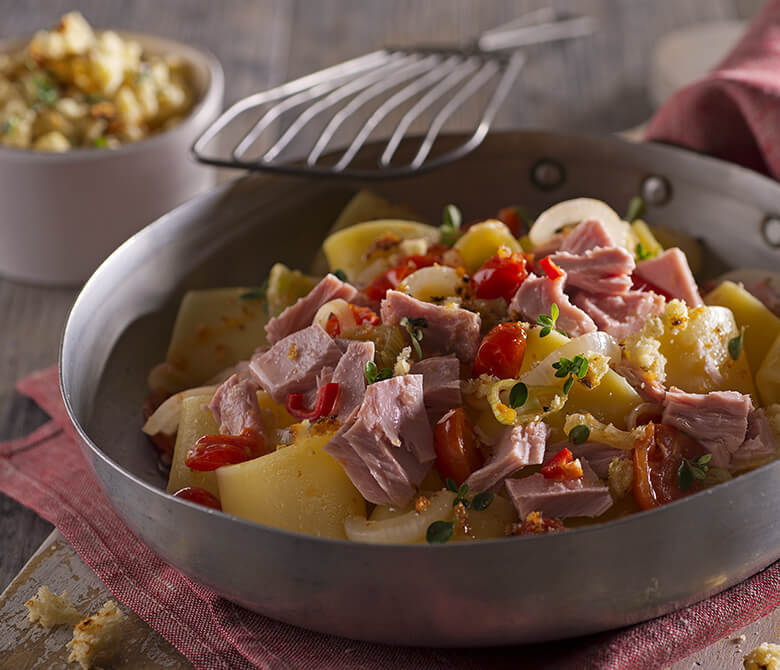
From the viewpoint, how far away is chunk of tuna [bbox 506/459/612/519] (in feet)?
5.91

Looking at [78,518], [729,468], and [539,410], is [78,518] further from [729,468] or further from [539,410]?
[729,468]

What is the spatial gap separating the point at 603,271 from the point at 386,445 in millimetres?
690

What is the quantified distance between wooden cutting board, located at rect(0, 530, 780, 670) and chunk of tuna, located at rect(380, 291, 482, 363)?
741 mm

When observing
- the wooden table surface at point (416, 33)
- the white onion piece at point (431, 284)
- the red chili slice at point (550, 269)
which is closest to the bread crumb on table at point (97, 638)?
the white onion piece at point (431, 284)

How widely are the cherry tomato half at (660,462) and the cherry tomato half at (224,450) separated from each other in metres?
0.76

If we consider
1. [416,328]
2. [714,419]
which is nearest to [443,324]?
[416,328]

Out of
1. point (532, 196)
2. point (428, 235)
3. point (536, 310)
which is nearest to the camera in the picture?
point (536, 310)

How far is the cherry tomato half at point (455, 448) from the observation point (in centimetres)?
188

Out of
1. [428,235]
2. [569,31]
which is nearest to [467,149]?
[428,235]

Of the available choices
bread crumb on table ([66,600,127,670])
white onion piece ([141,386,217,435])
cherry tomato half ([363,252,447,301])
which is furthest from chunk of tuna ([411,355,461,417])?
bread crumb on table ([66,600,127,670])

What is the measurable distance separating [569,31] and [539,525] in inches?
138

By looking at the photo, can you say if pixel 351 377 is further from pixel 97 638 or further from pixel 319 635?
pixel 97 638

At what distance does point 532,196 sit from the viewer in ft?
9.78

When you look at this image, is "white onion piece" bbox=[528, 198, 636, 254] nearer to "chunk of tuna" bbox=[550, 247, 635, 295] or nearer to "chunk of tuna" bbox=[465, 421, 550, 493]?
"chunk of tuna" bbox=[550, 247, 635, 295]
